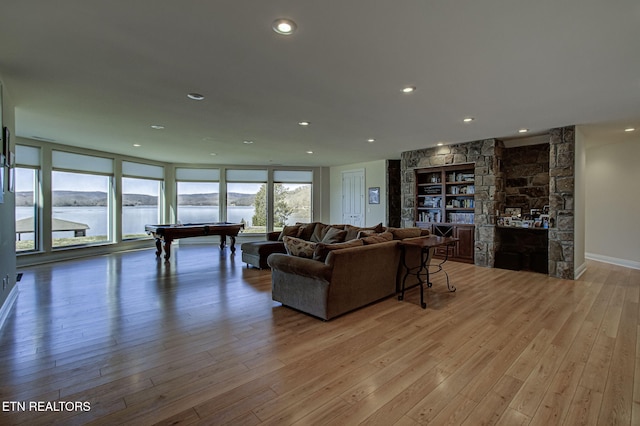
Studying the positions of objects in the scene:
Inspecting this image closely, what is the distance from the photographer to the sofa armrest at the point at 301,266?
333cm

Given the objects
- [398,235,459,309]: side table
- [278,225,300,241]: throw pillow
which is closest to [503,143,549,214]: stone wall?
[398,235,459,309]: side table

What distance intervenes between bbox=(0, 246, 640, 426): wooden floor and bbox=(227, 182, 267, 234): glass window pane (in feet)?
19.4

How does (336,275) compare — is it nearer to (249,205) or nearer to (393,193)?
(393,193)

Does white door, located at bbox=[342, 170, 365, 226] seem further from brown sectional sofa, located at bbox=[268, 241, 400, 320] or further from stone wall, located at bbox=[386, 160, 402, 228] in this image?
brown sectional sofa, located at bbox=[268, 241, 400, 320]

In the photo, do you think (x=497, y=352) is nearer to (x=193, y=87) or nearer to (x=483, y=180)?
(x=193, y=87)

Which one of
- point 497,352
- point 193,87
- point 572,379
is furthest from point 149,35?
point 572,379

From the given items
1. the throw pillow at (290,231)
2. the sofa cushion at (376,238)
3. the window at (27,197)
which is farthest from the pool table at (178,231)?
the sofa cushion at (376,238)

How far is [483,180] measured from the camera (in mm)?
6312

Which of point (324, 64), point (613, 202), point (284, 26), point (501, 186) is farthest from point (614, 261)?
point (284, 26)

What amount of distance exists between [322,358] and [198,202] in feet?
28.5

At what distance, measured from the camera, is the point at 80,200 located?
745 cm

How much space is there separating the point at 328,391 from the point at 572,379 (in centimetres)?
186

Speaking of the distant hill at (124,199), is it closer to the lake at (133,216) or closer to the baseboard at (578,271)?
the lake at (133,216)

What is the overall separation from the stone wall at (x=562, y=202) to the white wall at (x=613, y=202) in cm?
185
